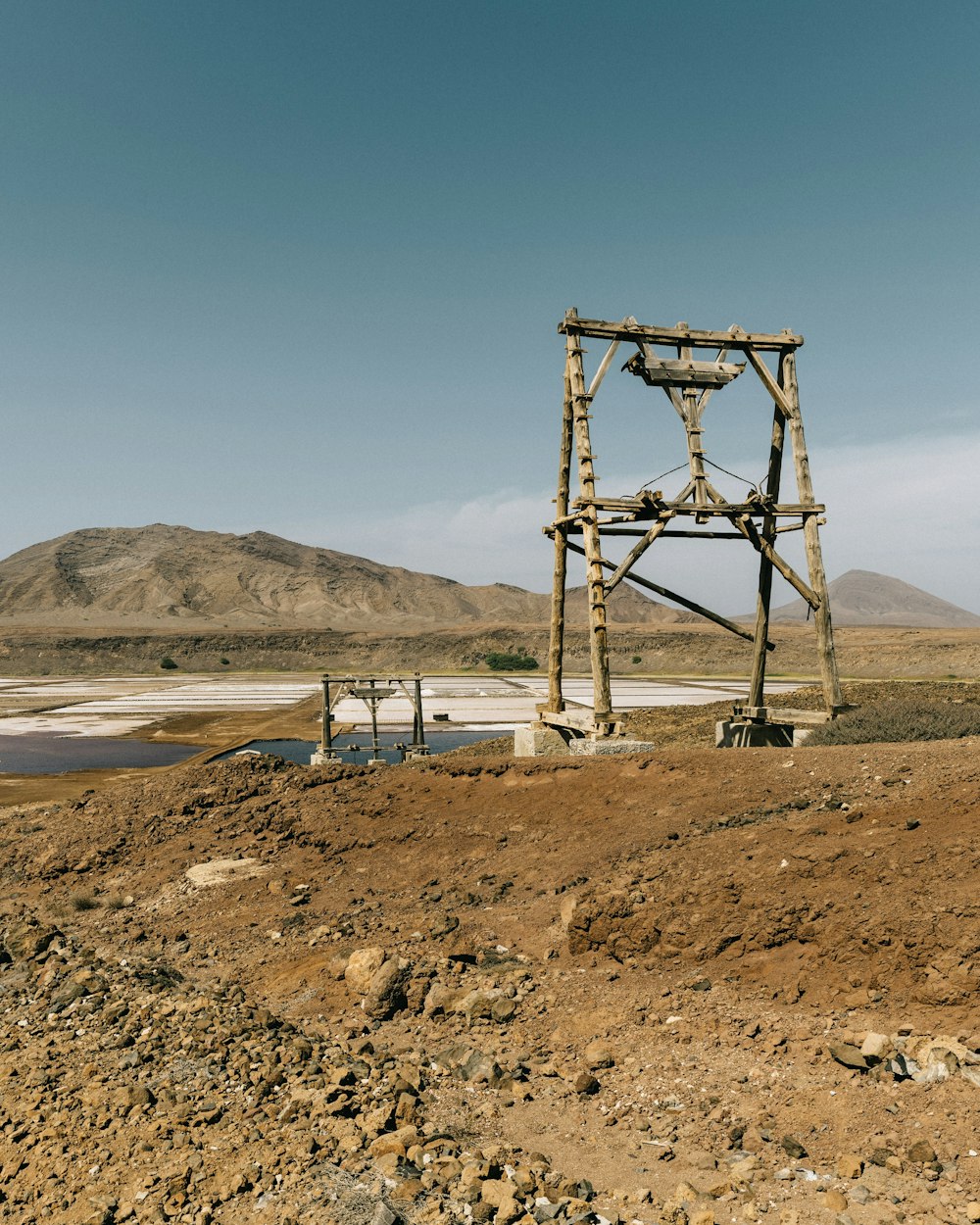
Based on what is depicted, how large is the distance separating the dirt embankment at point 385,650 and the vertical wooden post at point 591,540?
65107 mm

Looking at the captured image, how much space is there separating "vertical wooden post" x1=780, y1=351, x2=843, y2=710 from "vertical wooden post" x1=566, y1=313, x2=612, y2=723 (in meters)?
2.95

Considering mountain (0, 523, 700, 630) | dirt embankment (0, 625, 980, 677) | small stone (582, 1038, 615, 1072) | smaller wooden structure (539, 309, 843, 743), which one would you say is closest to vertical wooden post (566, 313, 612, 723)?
smaller wooden structure (539, 309, 843, 743)

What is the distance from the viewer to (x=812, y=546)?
10195mm

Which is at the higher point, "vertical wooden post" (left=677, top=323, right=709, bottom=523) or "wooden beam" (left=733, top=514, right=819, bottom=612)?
"vertical wooden post" (left=677, top=323, right=709, bottom=523)

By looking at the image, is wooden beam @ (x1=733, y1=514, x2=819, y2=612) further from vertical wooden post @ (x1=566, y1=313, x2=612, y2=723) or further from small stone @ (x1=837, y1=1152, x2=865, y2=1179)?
small stone @ (x1=837, y1=1152, x2=865, y2=1179)

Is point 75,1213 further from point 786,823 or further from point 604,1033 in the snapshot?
point 786,823

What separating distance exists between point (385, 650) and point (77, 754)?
5856cm

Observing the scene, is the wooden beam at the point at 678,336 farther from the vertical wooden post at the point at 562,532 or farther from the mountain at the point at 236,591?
the mountain at the point at 236,591

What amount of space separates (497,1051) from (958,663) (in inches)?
2642

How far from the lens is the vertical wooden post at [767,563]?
10.5 m

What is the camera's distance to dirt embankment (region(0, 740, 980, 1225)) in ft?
10.8

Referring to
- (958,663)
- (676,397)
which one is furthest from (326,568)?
(676,397)

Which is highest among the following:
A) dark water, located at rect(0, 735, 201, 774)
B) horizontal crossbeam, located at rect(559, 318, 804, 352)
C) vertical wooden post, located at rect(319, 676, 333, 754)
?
horizontal crossbeam, located at rect(559, 318, 804, 352)

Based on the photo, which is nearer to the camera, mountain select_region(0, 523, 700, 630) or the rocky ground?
the rocky ground
